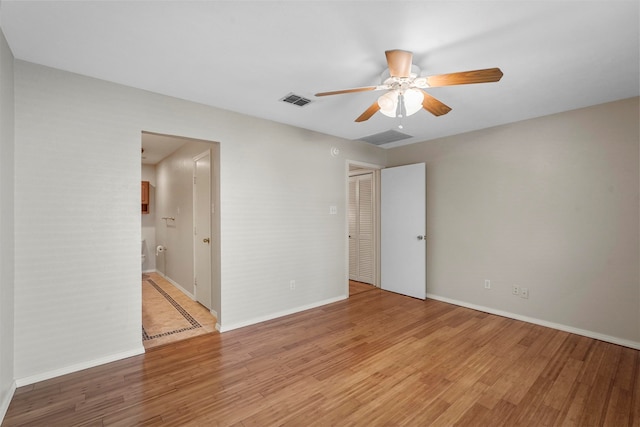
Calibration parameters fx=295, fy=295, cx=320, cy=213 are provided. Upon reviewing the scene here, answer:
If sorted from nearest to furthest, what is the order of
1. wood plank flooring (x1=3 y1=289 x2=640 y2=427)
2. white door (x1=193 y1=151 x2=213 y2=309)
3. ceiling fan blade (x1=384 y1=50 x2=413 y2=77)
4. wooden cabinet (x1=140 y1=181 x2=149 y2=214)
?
ceiling fan blade (x1=384 y1=50 x2=413 y2=77) < wood plank flooring (x1=3 y1=289 x2=640 y2=427) < white door (x1=193 y1=151 x2=213 y2=309) < wooden cabinet (x1=140 y1=181 x2=149 y2=214)

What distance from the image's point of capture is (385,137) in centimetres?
434

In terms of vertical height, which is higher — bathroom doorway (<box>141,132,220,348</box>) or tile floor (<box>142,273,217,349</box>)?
bathroom doorway (<box>141,132,220,348</box>)

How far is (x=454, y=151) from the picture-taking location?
420cm

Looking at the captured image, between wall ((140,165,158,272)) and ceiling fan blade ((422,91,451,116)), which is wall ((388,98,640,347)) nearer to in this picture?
ceiling fan blade ((422,91,451,116))

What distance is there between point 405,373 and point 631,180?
2877 millimetres

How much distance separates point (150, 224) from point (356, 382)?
19.5 ft

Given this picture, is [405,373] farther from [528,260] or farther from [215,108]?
[215,108]

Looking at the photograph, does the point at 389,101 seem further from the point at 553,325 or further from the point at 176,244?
the point at 176,244

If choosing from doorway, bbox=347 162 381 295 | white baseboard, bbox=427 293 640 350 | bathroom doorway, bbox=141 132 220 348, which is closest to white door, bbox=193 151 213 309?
bathroom doorway, bbox=141 132 220 348

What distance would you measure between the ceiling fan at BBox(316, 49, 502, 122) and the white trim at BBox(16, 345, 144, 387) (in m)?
2.74

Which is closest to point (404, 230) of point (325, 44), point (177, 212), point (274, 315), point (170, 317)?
point (274, 315)

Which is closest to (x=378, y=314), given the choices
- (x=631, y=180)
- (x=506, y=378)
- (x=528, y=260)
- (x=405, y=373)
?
(x=405, y=373)

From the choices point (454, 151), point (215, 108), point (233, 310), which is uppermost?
point (215, 108)

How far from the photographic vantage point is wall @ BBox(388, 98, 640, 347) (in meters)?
2.91
